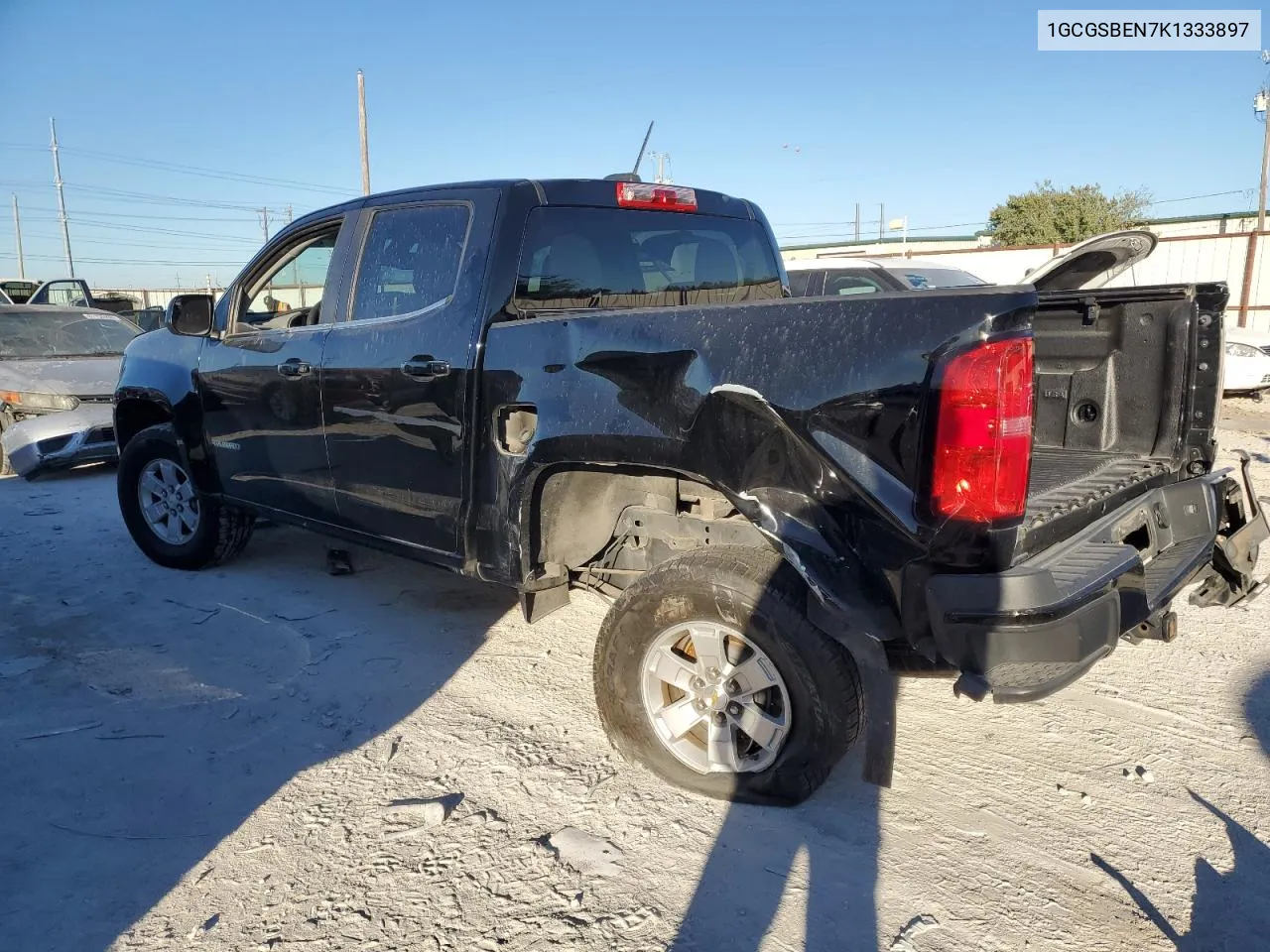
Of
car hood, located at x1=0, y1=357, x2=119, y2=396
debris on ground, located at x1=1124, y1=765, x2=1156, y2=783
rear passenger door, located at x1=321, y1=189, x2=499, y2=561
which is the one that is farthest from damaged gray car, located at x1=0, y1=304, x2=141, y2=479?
debris on ground, located at x1=1124, y1=765, x2=1156, y2=783

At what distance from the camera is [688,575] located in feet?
9.36

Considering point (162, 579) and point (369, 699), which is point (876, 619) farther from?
point (162, 579)

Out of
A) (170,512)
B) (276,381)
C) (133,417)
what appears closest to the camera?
(276,381)

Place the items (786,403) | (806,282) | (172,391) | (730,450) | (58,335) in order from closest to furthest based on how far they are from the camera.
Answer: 1. (786,403)
2. (730,450)
3. (172,391)
4. (58,335)
5. (806,282)

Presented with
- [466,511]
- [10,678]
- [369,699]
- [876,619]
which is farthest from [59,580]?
[876,619]

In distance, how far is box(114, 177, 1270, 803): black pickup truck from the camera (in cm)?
229

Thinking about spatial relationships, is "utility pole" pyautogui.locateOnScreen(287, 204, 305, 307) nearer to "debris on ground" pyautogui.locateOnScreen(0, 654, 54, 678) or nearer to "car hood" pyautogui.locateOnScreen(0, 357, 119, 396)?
"debris on ground" pyautogui.locateOnScreen(0, 654, 54, 678)

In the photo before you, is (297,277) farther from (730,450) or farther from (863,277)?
(863,277)

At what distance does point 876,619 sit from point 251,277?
3.70m

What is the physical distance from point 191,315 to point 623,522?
2.91 m

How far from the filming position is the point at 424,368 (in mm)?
3504

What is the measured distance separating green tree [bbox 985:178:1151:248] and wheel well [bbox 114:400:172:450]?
111ft

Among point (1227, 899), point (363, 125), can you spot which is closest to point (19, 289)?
point (363, 125)

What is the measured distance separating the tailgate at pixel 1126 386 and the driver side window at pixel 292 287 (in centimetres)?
322
